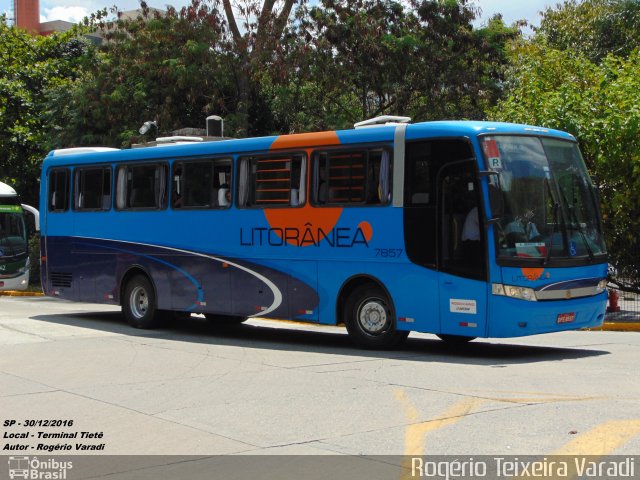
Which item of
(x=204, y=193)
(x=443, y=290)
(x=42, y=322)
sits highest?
(x=204, y=193)

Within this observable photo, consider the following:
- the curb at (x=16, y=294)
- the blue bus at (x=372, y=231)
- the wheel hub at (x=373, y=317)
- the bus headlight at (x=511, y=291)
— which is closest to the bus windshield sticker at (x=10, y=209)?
the curb at (x=16, y=294)

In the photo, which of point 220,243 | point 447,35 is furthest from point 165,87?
point 220,243

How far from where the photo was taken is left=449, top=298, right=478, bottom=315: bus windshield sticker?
12758 mm

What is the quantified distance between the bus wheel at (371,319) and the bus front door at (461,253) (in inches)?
41.1

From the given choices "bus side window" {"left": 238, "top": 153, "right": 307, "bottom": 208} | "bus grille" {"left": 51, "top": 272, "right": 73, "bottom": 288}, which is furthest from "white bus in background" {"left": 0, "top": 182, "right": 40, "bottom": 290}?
"bus side window" {"left": 238, "top": 153, "right": 307, "bottom": 208}

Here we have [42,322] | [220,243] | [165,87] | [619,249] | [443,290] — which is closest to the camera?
[443,290]

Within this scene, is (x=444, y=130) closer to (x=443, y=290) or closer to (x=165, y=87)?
(x=443, y=290)

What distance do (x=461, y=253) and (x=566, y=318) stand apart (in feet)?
5.53

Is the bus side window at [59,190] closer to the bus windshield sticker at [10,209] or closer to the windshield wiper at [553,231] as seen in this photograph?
the bus windshield sticker at [10,209]

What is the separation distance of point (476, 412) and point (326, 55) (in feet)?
70.9

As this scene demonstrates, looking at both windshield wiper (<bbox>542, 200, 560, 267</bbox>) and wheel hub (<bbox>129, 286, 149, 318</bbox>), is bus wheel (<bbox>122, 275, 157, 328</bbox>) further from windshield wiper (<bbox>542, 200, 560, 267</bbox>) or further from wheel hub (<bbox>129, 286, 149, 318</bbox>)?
windshield wiper (<bbox>542, 200, 560, 267</bbox>)

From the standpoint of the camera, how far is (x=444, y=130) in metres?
13.1

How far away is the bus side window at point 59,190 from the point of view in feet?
64.4

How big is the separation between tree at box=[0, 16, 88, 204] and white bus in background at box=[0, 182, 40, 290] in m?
8.34
